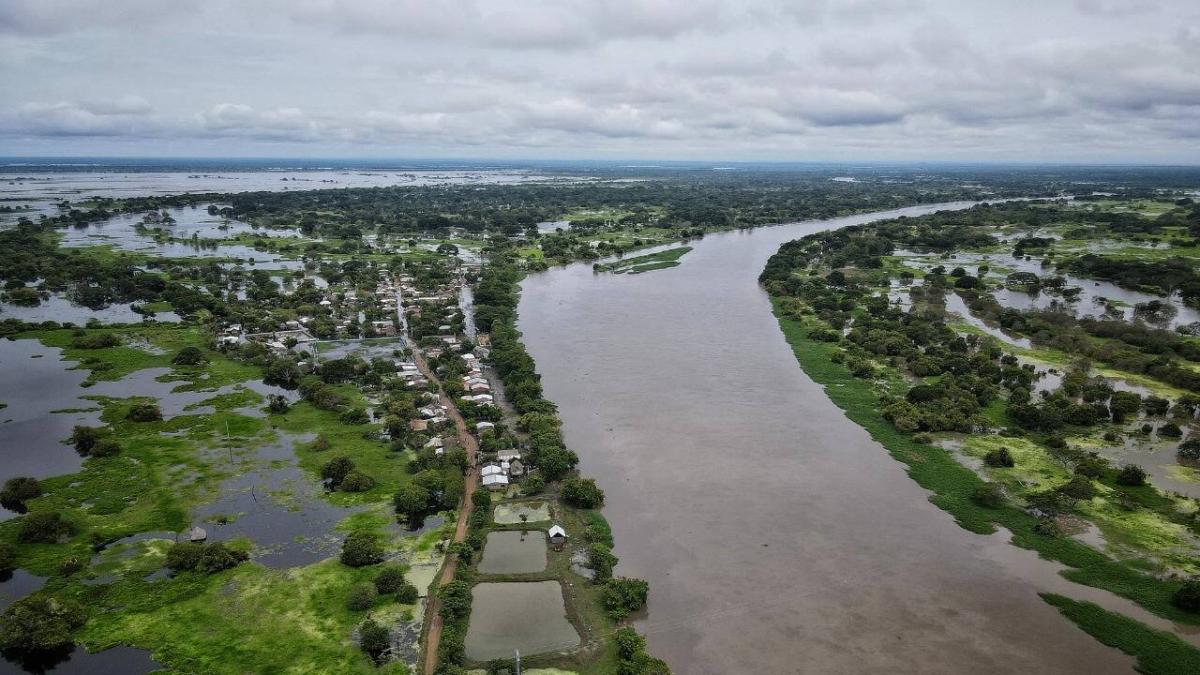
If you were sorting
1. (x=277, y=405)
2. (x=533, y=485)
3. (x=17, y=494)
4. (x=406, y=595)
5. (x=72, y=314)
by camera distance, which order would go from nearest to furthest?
(x=406, y=595) → (x=17, y=494) → (x=533, y=485) → (x=277, y=405) → (x=72, y=314)

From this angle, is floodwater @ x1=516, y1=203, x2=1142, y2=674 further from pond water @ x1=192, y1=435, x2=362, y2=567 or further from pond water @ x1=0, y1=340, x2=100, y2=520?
pond water @ x1=0, y1=340, x2=100, y2=520

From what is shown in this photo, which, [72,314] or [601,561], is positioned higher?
[72,314]

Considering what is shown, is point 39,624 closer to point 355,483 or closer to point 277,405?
point 355,483

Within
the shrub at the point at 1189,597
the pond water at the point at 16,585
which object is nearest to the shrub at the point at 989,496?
the shrub at the point at 1189,597

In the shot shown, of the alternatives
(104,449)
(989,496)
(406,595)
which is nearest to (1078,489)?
(989,496)

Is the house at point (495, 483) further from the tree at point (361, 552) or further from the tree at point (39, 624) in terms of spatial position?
the tree at point (39, 624)

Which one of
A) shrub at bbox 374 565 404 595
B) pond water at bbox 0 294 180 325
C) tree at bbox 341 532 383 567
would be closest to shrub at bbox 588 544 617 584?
shrub at bbox 374 565 404 595
